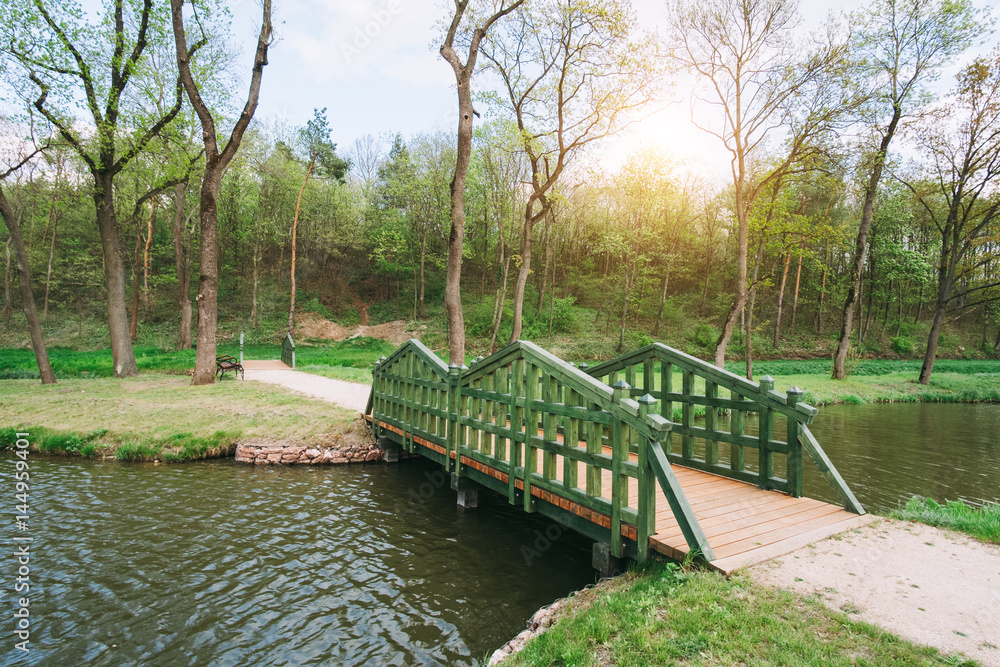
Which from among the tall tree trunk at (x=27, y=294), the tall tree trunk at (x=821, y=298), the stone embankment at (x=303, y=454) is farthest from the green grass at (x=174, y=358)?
the tall tree trunk at (x=821, y=298)

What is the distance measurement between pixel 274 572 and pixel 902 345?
4005 centimetres

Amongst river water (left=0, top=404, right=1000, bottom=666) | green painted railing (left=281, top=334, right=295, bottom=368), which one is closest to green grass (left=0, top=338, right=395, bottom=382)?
green painted railing (left=281, top=334, right=295, bottom=368)

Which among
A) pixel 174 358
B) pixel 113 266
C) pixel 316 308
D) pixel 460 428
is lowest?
pixel 174 358

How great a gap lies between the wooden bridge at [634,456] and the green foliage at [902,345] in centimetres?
3508

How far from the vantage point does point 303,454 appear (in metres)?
9.29

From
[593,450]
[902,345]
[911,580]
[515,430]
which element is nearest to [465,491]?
[515,430]

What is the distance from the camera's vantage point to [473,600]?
15.4ft

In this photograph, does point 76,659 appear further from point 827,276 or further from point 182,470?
point 827,276

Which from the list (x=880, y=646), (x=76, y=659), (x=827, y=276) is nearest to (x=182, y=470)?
(x=76, y=659)

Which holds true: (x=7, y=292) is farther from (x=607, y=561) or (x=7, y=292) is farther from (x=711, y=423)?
(x=711, y=423)

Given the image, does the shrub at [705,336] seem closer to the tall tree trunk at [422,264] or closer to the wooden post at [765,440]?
the tall tree trunk at [422,264]

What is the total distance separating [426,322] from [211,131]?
18.6 m

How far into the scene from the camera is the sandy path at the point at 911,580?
2709 millimetres

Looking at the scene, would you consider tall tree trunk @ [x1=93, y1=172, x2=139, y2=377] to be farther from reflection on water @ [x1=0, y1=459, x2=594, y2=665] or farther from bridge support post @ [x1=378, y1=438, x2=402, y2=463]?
bridge support post @ [x1=378, y1=438, x2=402, y2=463]
